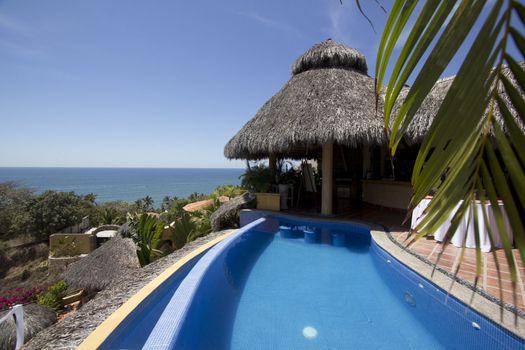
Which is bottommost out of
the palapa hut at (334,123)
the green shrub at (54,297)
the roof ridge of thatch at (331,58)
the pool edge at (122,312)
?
the green shrub at (54,297)

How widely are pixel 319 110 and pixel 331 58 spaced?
9.43ft

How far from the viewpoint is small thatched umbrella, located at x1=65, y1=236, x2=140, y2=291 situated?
19.9 feet

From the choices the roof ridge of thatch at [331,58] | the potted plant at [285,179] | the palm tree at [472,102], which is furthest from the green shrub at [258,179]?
the palm tree at [472,102]

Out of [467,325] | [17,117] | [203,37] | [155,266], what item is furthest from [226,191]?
[17,117]

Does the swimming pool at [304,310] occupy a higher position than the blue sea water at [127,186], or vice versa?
the swimming pool at [304,310]

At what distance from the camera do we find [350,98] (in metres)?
7.30

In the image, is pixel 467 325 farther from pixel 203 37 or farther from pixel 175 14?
pixel 203 37

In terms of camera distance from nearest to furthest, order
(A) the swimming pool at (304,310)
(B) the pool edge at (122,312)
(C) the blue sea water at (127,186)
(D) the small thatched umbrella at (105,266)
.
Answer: (B) the pool edge at (122,312) < (A) the swimming pool at (304,310) < (D) the small thatched umbrella at (105,266) < (C) the blue sea water at (127,186)

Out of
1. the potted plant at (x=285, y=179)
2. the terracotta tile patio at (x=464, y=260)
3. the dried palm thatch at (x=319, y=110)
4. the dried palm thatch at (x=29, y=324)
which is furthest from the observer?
the potted plant at (x=285, y=179)

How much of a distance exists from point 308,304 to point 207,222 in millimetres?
4472

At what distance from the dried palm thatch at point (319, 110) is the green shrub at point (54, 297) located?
6.30 meters

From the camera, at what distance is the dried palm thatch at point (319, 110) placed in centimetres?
647

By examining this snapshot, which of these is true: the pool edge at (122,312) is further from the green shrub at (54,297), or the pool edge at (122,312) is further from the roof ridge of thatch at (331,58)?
the roof ridge of thatch at (331,58)

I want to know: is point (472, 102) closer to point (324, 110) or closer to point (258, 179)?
point (324, 110)
